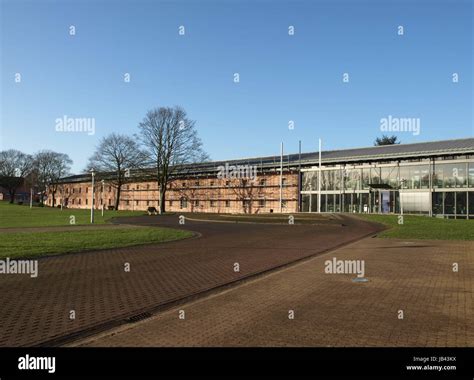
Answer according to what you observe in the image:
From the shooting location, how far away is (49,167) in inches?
3519

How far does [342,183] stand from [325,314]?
51.8m

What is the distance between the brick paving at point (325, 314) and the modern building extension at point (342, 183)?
39425mm

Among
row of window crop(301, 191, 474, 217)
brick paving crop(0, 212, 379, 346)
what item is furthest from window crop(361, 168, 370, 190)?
brick paving crop(0, 212, 379, 346)

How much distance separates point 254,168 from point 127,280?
6073cm

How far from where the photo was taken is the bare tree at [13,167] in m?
91.9

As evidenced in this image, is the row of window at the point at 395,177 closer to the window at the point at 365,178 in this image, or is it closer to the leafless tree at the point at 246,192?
the window at the point at 365,178

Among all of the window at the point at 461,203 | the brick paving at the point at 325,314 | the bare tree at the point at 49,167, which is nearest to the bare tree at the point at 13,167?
the bare tree at the point at 49,167

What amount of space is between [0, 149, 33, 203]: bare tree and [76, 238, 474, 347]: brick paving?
306ft

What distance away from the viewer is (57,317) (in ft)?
23.0

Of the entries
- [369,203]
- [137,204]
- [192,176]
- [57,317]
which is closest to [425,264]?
[57,317]

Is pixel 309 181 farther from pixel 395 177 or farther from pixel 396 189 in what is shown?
pixel 396 189

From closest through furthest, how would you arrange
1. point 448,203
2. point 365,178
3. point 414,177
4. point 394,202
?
1. point 448,203
2. point 414,177
3. point 394,202
4. point 365,178

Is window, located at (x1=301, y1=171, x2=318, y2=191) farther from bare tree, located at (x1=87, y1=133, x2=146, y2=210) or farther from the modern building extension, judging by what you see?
bare tree, located at (x1=87, y1=133, x2=146, y2=210)

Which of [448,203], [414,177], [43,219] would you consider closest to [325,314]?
[43,219]
